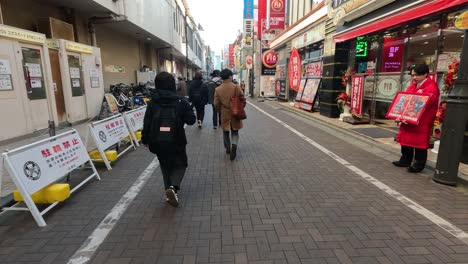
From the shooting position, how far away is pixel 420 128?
15.8 ft

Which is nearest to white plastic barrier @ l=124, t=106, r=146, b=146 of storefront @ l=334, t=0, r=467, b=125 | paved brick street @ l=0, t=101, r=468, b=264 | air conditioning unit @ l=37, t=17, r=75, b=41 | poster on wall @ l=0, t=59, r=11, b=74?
paved brick street @ l=0, t=101, r=468, b=264

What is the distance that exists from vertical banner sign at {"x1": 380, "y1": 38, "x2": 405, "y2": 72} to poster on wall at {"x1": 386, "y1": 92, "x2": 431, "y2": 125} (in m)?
4.02

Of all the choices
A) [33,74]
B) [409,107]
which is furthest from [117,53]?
[409,107]

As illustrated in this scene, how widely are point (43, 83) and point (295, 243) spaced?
8692mm

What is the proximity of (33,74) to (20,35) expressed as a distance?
3.53 feet

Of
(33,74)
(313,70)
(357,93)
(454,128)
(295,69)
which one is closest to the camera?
(454,128)

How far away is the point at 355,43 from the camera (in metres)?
10.5

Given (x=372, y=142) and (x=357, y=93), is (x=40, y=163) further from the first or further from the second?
(x=357, y=93)

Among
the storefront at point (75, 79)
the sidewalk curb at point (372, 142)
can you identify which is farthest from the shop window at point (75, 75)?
the sidewalk curb at point (372, 142)

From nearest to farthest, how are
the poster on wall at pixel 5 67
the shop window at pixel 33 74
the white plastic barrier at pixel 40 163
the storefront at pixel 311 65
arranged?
the white plastic barrier at pixel 40 163 < the poster on wall at pixel 5 67 < the shop window at pixel 33 74 < the storefront at pixel 311 65

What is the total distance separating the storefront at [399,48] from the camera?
6484 millimetres

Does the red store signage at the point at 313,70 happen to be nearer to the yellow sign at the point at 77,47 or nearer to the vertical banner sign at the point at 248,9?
the yellow sign at the point at 77,47

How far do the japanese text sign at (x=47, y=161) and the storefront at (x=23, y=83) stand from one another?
12.5 feet

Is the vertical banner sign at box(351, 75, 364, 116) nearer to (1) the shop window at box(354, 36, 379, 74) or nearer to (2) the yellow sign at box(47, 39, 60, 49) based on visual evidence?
(1) the shop window at box(354, 36, 379, 74)
